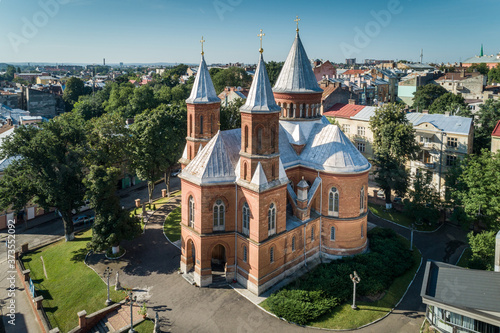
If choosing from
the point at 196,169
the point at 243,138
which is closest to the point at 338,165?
the point at 243,138

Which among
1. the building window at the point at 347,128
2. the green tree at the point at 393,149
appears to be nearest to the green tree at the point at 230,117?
the building window at the point at 347,128

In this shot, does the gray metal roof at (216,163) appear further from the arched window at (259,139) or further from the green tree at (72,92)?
the green tree at (72,92)

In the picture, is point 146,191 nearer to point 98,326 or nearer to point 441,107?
point 98,326

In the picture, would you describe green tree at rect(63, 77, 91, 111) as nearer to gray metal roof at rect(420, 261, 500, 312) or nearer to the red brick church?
the red brick church

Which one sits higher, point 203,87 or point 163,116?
point 203,87

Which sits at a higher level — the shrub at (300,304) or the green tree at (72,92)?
the green tree at (72,92)
